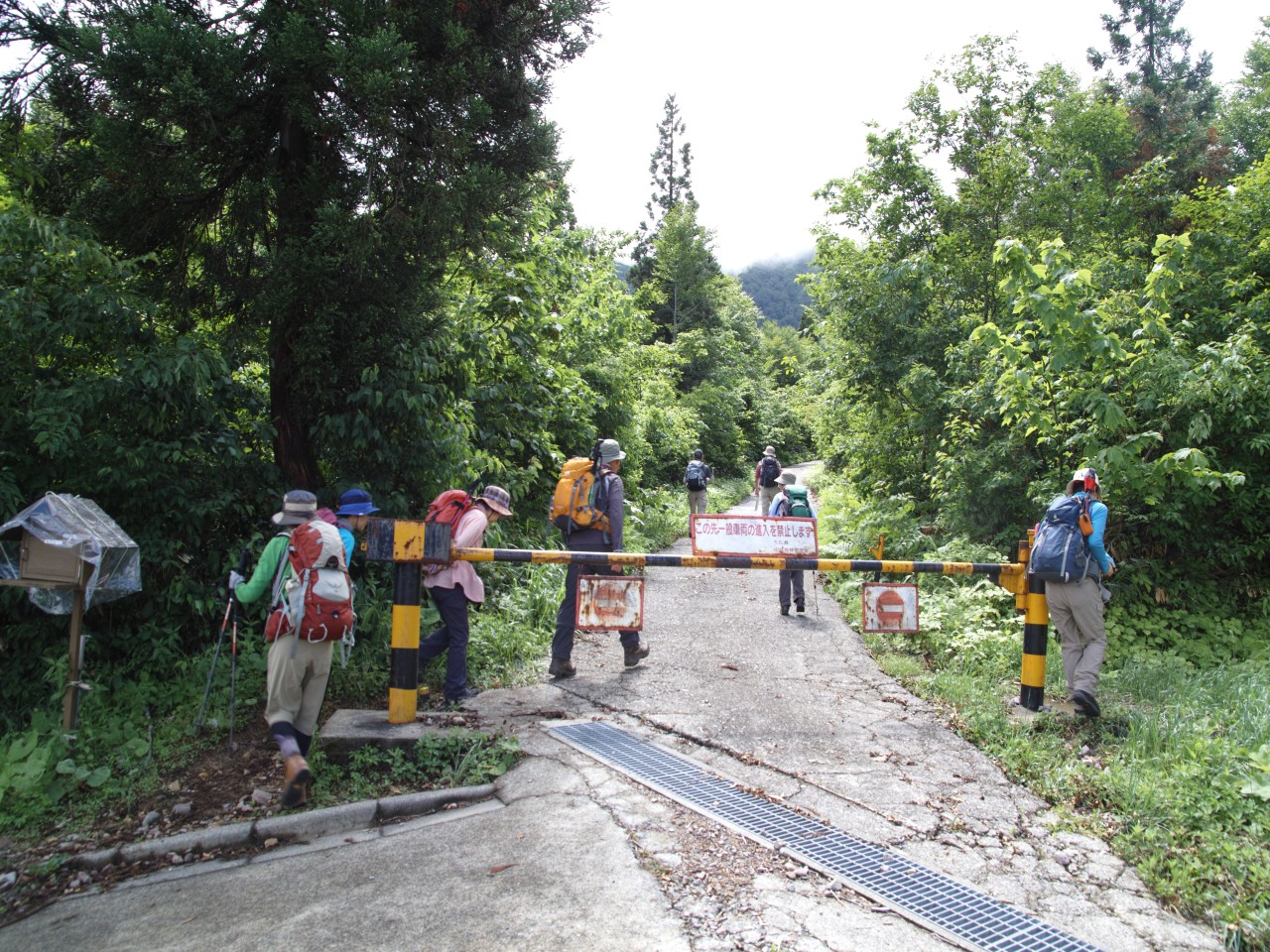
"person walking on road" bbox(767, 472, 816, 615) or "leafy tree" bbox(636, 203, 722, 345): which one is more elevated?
"leafy tree" bbox(636, 203, 722, 345)

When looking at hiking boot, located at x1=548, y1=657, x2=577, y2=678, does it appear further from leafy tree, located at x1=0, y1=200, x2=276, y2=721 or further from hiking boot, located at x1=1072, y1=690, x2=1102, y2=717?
hiking boot, located at x1=1072, y1=690, x2=1102, y2=717

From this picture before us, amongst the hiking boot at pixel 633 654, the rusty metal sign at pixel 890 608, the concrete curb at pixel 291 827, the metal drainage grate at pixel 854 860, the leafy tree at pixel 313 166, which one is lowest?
the concrete curb at pixel 291 827

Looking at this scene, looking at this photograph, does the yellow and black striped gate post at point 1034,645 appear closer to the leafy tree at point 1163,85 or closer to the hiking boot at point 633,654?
the hiking boot at point 633,654

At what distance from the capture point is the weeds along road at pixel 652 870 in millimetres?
3447

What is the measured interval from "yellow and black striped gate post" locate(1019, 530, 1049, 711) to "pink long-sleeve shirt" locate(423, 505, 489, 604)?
4292mm

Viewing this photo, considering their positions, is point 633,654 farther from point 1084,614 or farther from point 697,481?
point 697,481

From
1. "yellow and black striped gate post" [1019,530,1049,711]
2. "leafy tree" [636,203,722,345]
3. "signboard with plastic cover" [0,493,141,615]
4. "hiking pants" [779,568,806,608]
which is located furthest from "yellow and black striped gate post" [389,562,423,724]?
"leafy tree" [636,203,722,345]

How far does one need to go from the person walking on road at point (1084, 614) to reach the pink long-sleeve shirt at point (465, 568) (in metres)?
4.51

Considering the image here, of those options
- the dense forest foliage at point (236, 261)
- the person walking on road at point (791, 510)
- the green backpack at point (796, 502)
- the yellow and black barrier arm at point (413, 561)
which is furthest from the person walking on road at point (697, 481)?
the yellow and black barrier arm at point (413, 561)

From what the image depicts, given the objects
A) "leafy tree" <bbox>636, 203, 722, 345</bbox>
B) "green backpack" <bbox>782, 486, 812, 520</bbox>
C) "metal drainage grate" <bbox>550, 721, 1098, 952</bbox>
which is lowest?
"metal drainage grate" <bbox>550, 721, 1098, 952</bbox>

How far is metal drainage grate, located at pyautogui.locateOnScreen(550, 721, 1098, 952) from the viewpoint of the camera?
3.50 meters

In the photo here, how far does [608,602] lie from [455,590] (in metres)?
1.22

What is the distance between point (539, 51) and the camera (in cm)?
803

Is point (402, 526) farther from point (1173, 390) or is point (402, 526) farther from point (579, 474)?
point (1173, 390)
